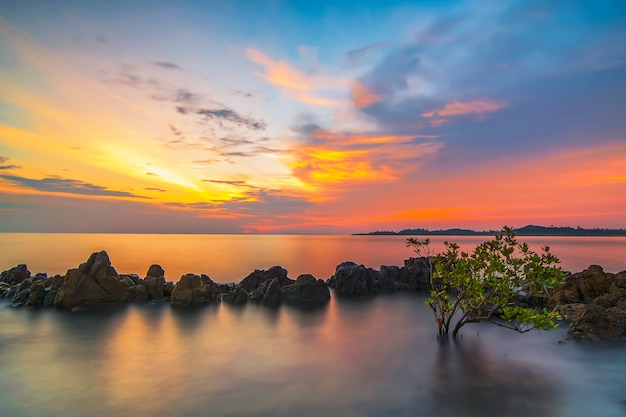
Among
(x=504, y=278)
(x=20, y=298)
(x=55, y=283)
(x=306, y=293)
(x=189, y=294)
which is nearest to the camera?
(x=504, y=278)

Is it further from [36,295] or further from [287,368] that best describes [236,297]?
[36,295]

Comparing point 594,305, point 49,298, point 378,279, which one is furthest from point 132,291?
point 594,305

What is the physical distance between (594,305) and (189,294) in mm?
25759

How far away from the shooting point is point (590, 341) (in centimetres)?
1739

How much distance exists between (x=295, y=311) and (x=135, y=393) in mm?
14598

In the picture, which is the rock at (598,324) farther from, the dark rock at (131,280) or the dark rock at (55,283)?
the dark rock at (55,283)

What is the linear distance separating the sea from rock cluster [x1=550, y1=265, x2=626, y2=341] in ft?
3.22

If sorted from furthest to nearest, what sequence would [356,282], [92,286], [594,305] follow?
[356,282] → [92,286] → [594,305]

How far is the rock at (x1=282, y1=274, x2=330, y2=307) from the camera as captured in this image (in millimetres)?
29156

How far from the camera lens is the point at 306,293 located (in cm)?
2977

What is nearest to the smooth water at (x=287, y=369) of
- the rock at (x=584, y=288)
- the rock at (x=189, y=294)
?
the rock at (x=189, y=294)

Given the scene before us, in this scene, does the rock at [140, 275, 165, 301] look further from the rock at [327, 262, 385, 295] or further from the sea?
the rock at [327, 262, 385, 295]

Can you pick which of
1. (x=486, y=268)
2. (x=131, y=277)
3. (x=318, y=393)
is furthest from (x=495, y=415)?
(x=131, y=277)

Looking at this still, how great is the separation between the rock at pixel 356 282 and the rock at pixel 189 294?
43.8 feet
